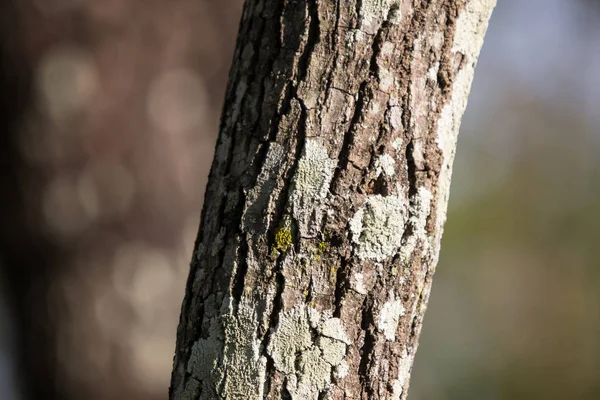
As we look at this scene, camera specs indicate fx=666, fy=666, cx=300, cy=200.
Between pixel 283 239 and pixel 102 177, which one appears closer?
pixel 283 239

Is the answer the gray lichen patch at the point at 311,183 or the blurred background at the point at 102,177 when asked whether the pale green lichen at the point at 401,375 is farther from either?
the blurred background at the point at 102,177

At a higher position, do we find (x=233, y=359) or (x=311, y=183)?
(x=311, y=183)

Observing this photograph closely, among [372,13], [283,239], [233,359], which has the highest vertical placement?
[372,13]

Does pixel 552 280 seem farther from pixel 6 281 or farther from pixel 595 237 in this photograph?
pixel 6 281

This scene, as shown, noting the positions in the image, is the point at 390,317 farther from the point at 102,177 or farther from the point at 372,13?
the point at 102,177

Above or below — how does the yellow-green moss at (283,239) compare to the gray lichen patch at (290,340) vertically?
above

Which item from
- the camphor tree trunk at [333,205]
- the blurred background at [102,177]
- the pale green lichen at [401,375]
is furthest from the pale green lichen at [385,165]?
the blurred background at [102,177]

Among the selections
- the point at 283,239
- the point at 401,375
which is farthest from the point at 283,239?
the point at 401,375
